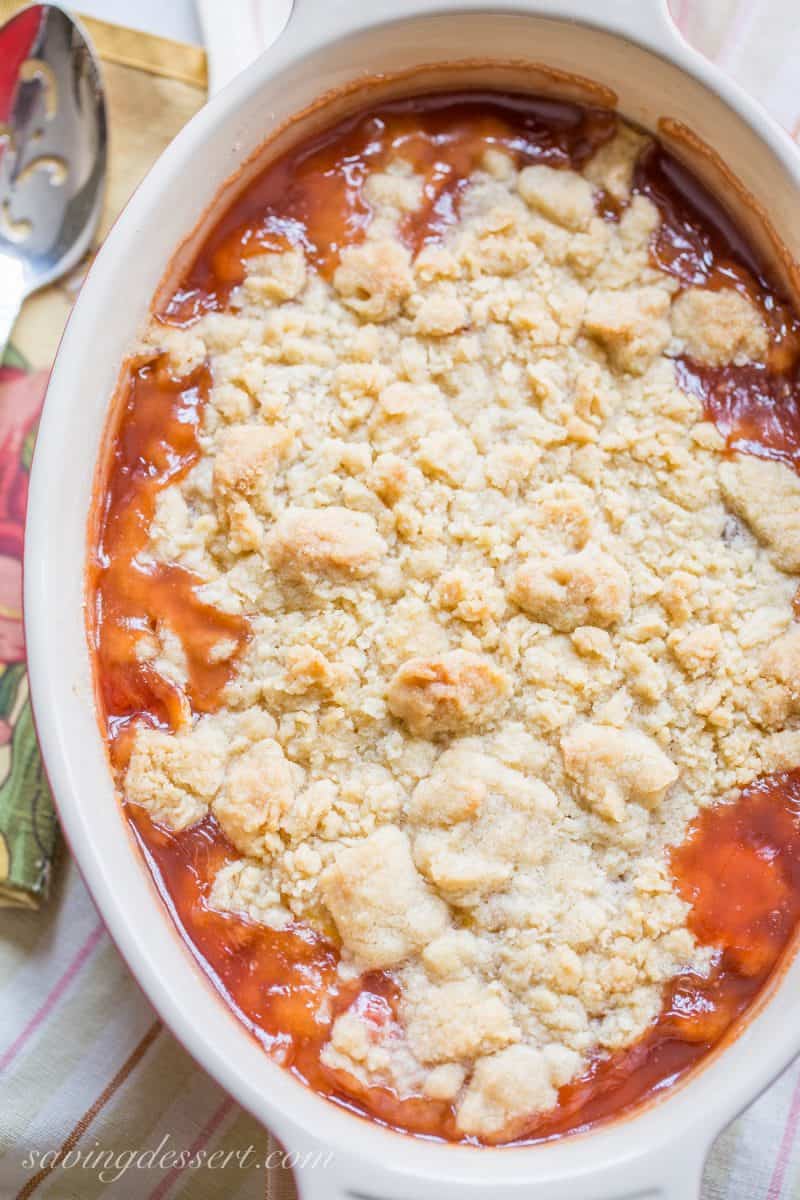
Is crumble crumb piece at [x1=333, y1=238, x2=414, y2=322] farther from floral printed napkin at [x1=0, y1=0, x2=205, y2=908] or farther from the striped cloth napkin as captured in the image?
the striped cloth napkin

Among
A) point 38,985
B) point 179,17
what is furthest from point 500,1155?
point 179,17

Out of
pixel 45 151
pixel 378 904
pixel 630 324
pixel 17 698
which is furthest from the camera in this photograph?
pixel 45 151

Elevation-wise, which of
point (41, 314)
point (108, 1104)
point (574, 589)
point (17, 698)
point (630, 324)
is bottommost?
point (108, 1104)

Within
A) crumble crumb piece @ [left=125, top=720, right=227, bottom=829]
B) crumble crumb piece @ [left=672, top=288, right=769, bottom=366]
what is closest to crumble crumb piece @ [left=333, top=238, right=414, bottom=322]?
crumble crumb piece @ [left=672, top=288, right=769, bottom=366]

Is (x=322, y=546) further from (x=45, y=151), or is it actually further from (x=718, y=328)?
(x=45, y=151)

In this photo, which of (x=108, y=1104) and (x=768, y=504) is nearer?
(x=768, y=504)

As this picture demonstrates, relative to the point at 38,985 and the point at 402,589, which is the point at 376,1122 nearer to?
the point at 38,985

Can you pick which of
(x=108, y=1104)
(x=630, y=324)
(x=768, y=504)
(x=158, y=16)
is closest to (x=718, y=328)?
(x=630, y=324)
